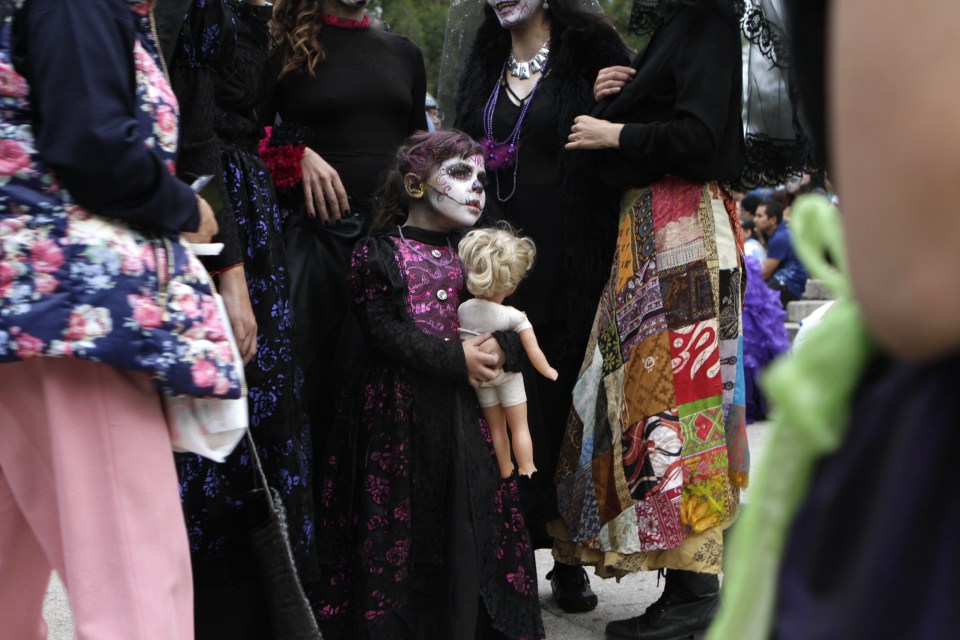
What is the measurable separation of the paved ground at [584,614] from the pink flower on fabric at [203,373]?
1.92 m

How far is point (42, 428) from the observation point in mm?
2031

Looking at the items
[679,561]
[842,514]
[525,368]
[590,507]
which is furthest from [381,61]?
[842,514]

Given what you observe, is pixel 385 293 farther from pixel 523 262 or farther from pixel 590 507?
pixel 590 507

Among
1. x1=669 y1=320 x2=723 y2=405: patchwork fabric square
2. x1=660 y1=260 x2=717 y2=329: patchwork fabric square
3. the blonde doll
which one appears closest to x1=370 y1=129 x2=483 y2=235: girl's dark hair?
the blonde doll

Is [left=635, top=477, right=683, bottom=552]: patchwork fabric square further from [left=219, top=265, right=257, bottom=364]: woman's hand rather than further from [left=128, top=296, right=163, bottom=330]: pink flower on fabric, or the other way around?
[left=128, top=296, right=163, bottom=330]: pink flower on fabric

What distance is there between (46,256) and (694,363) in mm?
2045

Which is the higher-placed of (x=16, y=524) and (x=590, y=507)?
(x=16, y=524)

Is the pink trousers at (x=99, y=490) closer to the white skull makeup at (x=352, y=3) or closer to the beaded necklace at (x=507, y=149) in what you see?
the white skull makeup at (x=352, y=3)

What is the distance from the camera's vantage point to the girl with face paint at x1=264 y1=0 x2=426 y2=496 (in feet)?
11.2

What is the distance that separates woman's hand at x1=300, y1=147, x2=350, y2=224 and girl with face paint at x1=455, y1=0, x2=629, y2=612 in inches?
21.6

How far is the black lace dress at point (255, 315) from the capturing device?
2777mm

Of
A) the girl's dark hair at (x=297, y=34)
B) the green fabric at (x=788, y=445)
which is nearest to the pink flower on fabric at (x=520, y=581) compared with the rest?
the girl's dark hair at (x=297, y=34)

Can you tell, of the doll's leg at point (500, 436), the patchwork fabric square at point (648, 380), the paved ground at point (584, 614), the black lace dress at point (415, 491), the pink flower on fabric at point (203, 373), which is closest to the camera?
the pink flower on fabric at point (203, 373)

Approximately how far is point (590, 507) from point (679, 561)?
0.32 m
